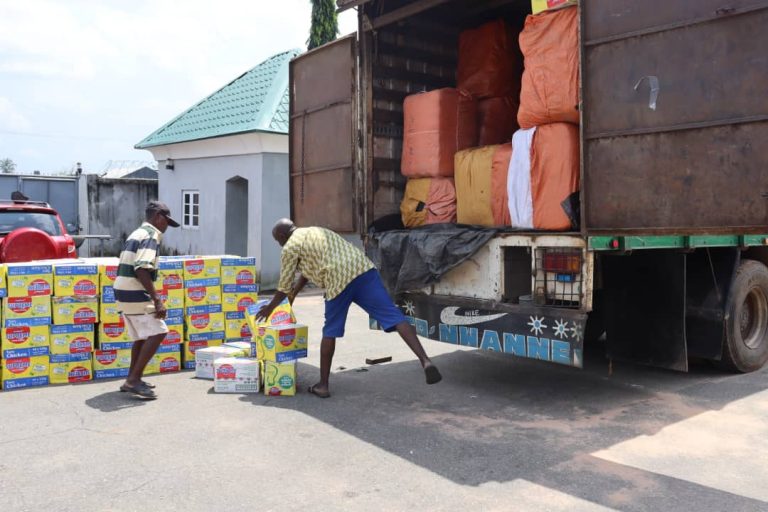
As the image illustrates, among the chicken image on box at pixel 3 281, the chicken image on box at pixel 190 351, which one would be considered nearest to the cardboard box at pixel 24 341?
the chicken image on box at pixel 3 281

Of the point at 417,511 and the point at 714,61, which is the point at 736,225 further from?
the point at 417,511

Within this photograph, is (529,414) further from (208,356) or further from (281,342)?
(208,356)

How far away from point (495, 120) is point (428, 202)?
44.1 inches

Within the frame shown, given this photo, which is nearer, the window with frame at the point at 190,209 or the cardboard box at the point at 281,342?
the cardboard box at the point at 281,342

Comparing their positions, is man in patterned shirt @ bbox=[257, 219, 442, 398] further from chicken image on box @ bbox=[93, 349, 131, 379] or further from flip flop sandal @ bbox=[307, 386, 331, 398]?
chicken image on box @ bbox=[93, 349, 131, 379]

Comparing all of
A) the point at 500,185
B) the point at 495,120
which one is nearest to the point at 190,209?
the point at 495,120

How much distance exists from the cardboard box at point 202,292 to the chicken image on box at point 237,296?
79 mm

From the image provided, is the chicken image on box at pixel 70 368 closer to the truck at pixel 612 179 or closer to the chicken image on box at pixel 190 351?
the chicken image on box at pixel 190 351

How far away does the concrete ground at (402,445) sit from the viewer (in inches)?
141

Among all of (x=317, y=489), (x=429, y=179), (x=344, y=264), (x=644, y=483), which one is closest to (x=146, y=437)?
(x=317, y=489)

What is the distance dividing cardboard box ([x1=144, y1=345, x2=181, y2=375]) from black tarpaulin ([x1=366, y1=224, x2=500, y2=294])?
2135mm

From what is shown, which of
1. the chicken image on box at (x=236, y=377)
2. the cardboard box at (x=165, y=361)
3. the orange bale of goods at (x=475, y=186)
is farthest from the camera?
the cardboard box at (x=165, y=361)

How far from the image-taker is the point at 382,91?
6840 mm

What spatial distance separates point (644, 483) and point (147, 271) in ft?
13.1
